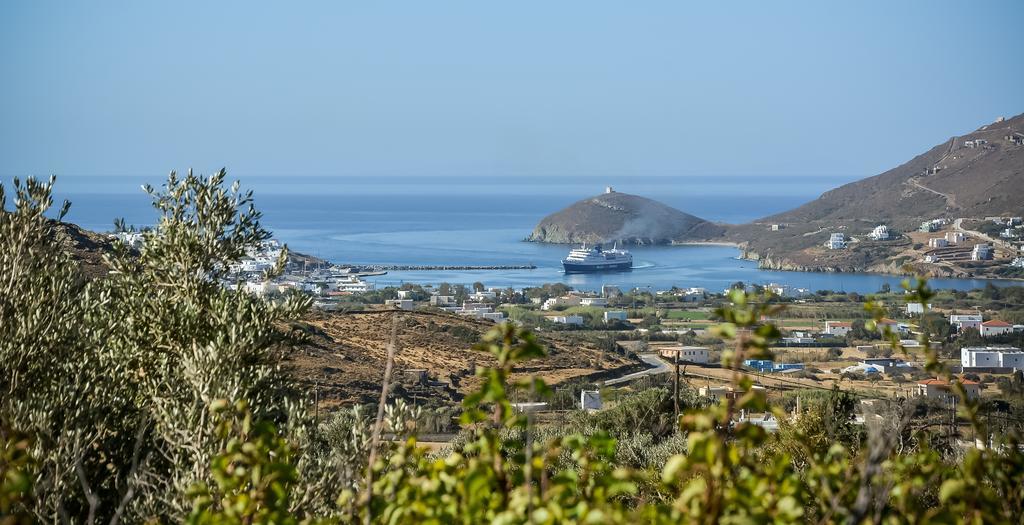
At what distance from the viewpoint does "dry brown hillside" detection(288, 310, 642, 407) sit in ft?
66.5

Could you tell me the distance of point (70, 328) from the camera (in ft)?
17.5

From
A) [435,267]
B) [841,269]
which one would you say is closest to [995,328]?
[841,269]

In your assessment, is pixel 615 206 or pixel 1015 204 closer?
pixel 1015 204

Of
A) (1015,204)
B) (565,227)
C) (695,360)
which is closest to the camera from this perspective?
(695,360)

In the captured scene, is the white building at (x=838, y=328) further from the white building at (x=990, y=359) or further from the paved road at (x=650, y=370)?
the paved road at (x=650, y=370)

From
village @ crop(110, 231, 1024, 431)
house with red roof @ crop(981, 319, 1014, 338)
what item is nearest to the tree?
village @ crop(110, 231, 1024, 431)

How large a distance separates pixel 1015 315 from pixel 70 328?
165ft

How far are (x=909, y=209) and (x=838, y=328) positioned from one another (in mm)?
47356

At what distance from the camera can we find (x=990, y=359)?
32.8 meters

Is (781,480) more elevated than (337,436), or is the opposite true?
(781,480)

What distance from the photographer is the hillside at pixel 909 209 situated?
74.0 meters

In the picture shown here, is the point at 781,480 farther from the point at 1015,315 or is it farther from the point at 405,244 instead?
the point at 405,244

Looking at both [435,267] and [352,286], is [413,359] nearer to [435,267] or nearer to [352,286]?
[352,286]

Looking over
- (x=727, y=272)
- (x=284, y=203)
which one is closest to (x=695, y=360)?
(x=727, y=272)
